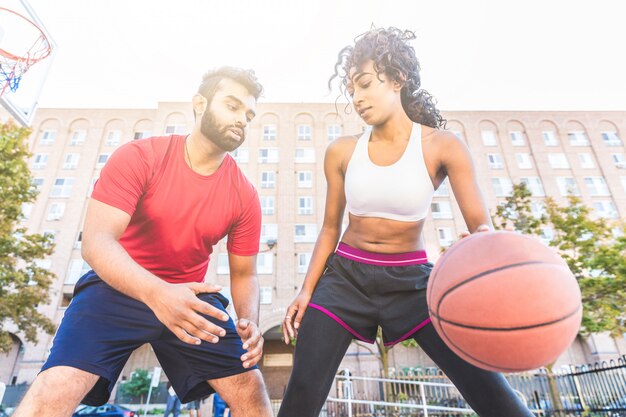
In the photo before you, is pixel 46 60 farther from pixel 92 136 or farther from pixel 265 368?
pixel 92 136

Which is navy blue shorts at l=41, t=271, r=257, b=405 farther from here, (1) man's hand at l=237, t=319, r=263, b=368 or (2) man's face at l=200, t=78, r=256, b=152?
(2) man's face at l=200, t=78, r=256, b=152

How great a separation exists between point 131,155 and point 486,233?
7.94 feet

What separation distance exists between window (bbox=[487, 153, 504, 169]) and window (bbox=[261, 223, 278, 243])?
19.4 meters

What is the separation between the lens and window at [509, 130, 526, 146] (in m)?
32.4

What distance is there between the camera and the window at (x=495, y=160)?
102 ft

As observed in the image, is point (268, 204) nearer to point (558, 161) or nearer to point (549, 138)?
point (558, 161)

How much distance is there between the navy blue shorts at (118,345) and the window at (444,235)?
26908mm

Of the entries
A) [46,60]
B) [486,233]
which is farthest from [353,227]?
[46,60]

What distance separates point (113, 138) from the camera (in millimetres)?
31766

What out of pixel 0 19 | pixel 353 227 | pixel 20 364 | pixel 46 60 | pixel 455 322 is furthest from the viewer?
pixel 20 364

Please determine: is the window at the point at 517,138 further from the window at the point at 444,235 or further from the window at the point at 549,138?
the window at the point at 444,235

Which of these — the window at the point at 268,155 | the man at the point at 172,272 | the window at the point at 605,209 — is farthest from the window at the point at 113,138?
the window at the point at 605,209

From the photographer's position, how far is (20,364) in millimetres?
23594

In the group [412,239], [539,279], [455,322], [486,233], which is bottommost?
[455,322]
